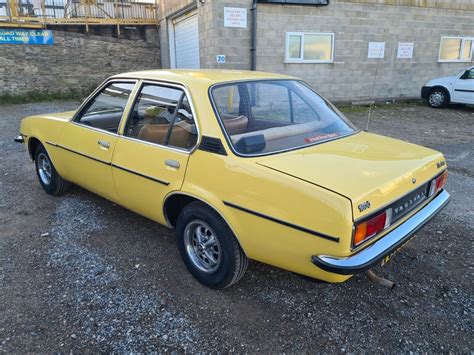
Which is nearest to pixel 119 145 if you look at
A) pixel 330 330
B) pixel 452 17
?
pixel 330 330

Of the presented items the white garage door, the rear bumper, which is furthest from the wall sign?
the rear bumper

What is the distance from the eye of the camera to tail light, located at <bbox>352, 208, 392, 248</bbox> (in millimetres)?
2094

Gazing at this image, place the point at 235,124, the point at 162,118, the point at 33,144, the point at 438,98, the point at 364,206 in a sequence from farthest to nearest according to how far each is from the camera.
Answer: the point at 438,98 < the point at 33,144 < the point at 162,118 < the point at 235,124 < the point at 364,206

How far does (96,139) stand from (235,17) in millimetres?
8077

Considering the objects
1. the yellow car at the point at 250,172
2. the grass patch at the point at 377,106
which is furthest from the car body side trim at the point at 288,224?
the grass patch at the point at 377,106

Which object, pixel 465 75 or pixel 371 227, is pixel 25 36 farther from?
pixel 371 227

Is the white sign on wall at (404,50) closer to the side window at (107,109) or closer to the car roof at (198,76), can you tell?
the car roof at (198,76)

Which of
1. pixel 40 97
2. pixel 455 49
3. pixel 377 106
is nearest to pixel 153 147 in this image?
pixel 377 106

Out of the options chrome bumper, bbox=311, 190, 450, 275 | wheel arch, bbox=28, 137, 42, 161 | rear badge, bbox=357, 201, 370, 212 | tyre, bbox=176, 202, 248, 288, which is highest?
rear badge, bbox=357, 201, 370, 212

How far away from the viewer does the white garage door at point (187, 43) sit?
1209 centimetres

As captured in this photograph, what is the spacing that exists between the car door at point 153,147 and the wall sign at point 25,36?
43.8ft

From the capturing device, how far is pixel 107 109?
12.7 feet

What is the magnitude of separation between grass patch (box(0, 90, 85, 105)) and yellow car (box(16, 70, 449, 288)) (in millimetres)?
12136

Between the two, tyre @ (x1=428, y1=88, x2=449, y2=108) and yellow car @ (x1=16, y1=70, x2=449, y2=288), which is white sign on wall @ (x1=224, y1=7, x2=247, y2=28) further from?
yellow car @ (x1=16, y1=70, x2=449, y2=288)
